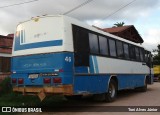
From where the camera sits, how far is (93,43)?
12922 mm

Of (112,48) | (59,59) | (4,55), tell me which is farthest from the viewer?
(4,55)

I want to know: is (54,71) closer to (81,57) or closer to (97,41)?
(81,57)

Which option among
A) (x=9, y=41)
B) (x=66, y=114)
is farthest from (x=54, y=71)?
(x=9, y=41)

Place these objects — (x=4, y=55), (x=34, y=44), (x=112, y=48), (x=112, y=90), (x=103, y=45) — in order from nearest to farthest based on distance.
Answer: (x=34, y=44) < (x=103, y=45) < (x=112, y=90) < (x=112, y=48) < (x=4, y=55)

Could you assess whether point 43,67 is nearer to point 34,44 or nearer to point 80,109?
point 34,44

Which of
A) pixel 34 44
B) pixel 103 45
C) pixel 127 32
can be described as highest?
pixel 127 32

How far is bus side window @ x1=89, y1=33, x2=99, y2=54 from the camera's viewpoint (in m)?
12.7

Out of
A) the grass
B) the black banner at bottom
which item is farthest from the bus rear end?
the grass

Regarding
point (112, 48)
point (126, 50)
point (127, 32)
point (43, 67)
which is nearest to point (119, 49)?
point (112, 48)

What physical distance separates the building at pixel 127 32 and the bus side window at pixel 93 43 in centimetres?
2278

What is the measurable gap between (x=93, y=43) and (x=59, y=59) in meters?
2.43

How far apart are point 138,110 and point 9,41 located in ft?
31.3

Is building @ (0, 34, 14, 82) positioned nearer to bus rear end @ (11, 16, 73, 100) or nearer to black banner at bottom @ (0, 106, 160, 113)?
bus rear end @ (11, 16, 73, 100)

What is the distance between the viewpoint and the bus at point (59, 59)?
1098 centimetres
